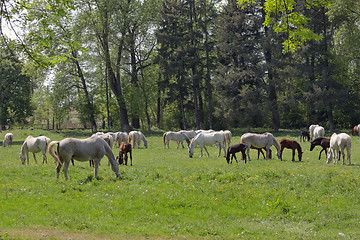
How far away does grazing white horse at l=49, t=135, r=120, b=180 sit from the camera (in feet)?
49.4

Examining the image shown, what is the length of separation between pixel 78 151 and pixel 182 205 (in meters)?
5.67

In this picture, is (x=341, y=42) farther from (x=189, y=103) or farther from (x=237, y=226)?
(x=237, y=226)

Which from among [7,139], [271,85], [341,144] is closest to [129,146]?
[341,144]

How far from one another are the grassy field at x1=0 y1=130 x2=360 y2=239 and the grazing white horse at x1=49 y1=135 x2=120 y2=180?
2.06ft

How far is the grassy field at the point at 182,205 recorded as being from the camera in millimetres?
9945

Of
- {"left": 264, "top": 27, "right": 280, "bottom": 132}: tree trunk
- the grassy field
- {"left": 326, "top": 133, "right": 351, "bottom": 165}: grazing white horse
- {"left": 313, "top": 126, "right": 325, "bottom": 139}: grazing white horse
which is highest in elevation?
{"left": 264, "top": 27, "right": 280, "bottom": 132}: tree trunk

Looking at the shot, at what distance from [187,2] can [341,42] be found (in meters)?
21.9

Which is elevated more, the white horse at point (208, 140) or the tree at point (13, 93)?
the tree at point (13, 93)

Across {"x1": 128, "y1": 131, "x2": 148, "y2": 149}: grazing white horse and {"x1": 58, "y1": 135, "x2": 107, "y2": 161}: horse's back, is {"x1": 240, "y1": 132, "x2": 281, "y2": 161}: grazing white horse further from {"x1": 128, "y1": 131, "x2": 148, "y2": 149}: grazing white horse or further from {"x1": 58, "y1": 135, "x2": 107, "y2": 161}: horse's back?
{"x1": 128, "y1": 131, "x2": 148, "y2": 149}: grazing white horse

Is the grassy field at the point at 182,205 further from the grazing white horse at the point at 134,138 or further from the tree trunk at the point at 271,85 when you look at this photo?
the tree trunk at the point at 271,85

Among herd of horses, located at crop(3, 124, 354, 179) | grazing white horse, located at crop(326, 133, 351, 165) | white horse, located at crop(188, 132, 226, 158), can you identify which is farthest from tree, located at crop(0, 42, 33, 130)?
grazing white horse, located at crop(326, 133, 351, 165)

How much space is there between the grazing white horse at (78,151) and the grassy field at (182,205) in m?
0.63

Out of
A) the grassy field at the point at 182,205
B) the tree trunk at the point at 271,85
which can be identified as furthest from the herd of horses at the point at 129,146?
the tree trunk at the point at 271,85

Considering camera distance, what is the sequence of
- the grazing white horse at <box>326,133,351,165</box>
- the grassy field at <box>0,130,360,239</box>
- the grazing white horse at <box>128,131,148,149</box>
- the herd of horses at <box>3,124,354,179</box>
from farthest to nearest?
the grazing white horse at <box>128,131,148,149</box> < the grazing white horse at <box>326,133,351,165</box> < the herd of horses at <box>3,124,354,179</box> < the grassy field at <box>0,130,360,239</box>
